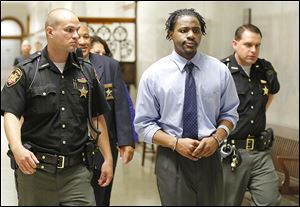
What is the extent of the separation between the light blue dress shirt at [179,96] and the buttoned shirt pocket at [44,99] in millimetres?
309

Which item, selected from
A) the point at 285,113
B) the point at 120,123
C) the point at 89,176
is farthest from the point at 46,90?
the point at 285,113

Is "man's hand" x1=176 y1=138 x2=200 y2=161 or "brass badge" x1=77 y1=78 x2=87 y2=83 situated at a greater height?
"brass badge" x1=77 y1=78 x2=87 y2=83

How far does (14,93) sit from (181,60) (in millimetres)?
530

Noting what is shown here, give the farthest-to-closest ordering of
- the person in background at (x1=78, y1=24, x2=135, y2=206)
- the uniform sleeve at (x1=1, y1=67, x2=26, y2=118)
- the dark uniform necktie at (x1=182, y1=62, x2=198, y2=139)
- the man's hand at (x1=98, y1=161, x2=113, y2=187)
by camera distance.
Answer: the person in background at (x1=78, y1=24, x2=135, y2=206), the man's hand at (x1=98, y1=161, x2=113, y2=187), the dark uniform necktie at (x1=182, y1=62, x2=198, y2=139), the uniform sleeve at (x1=1, y1=67, x2=26, y2=118)

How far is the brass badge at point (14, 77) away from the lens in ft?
5.50

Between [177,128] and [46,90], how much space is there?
0.47m

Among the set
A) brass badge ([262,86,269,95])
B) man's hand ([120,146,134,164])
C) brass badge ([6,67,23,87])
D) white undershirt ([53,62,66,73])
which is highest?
white undershirt ([53,62,66,73])

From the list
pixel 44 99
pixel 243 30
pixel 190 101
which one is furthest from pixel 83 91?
pixel 243 30

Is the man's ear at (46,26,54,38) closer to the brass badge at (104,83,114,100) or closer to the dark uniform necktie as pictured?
the dark uniform necktie

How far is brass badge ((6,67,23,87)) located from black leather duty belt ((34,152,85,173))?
28cm

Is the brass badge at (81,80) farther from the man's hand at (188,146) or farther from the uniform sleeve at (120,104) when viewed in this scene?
the uniform sleeve at (120,104)

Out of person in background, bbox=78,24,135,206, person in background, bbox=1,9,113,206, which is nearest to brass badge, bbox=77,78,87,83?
A: person in background, bbox=1,9,113,206

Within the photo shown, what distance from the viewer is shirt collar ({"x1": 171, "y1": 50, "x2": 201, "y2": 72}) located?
1.73m

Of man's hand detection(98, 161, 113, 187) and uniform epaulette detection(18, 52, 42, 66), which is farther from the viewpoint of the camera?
man's hand detection(98, 161, 113, 187)
